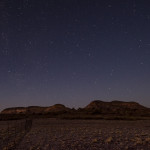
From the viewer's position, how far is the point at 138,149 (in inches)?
553

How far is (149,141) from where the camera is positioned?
16.9m

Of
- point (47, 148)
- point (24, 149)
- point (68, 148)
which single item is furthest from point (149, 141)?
point (24, 149)

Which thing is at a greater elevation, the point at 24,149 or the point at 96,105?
the point at 96,105

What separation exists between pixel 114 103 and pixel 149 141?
128613 millimetres

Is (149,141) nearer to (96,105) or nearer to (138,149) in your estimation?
(138,149)

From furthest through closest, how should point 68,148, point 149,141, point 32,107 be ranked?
point 32,107, point 149,141, point 68,148

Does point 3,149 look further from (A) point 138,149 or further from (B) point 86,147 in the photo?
(A) point 138,149

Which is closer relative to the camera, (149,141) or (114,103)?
(149,141)

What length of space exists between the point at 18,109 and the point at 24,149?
14289 centimetres

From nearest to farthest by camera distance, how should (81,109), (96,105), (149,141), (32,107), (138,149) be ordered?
(138,149), (149,141), (81,109), (96,105), (32,107)

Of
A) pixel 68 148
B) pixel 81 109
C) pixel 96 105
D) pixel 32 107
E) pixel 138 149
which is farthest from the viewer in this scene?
pixel 32 107

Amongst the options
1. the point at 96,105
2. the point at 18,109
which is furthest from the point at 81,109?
the point at 18,109

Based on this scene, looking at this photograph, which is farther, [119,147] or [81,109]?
[81,109]

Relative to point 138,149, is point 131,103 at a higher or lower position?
higher
